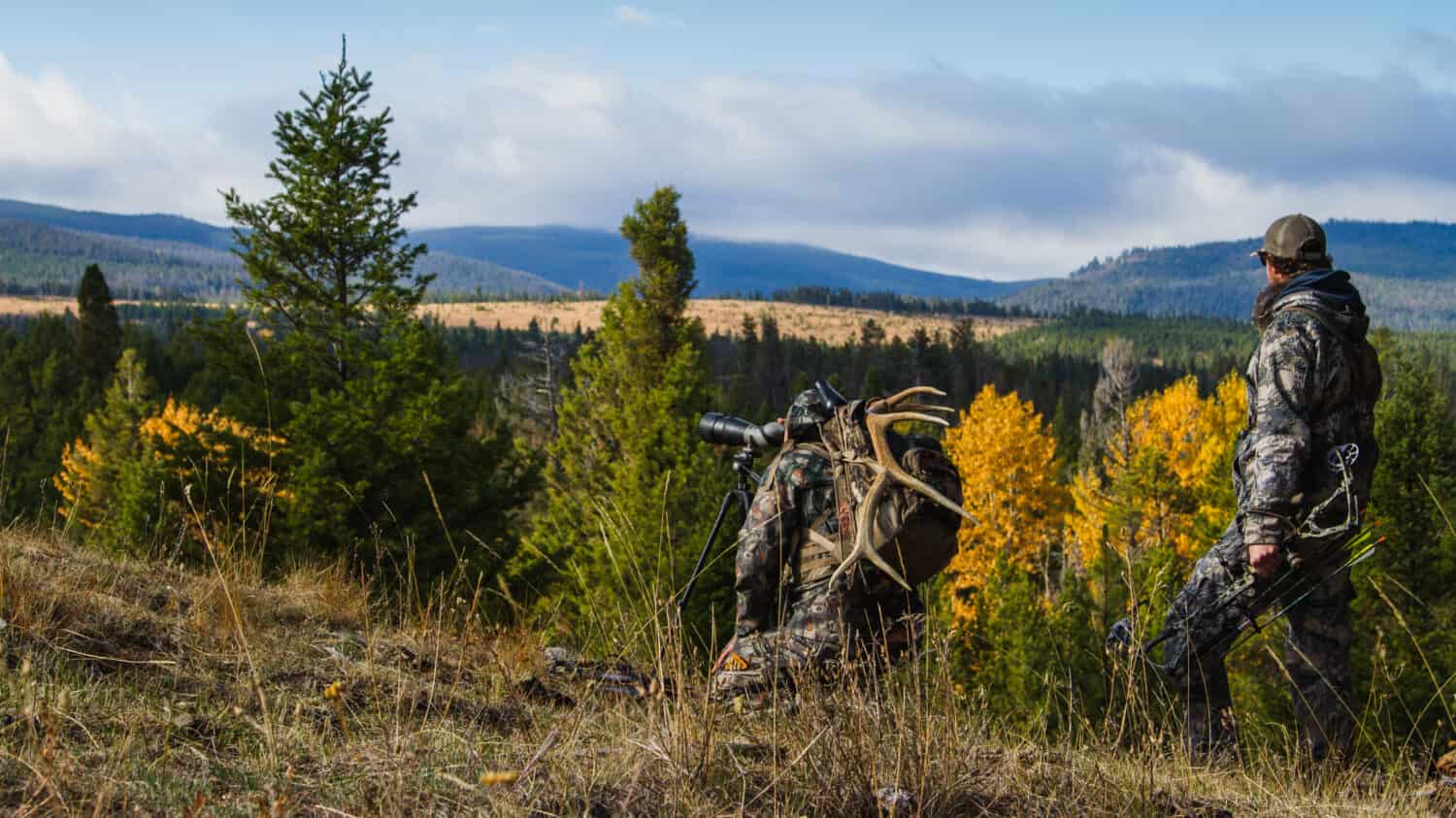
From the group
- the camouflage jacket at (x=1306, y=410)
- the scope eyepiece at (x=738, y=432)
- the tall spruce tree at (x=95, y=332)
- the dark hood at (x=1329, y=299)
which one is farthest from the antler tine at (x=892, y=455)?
the tall spruce tree at (x=95, y=332)

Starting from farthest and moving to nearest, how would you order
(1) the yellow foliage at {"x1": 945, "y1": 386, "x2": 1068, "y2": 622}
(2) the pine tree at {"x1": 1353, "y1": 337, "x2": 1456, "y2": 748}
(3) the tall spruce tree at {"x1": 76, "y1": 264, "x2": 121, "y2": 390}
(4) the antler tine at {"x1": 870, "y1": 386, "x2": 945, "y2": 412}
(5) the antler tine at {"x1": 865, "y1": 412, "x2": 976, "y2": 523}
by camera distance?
1. (3) the tall spruce tree at {"x1": 76, "y1": 264, "x2": 121, "y2": 390}
2. (1) the yellow foliage at {"x1": 945, "y1": 386, "x2": 1068, "y2": 622}
3. (2) the pine tree at {"x1": 1353, "y1": 337, "x2": 1456, "y2": 748}
4. (4) the antler tine at {"x1": 870, "y1": 386, "x2": 945, "y2": 412}
5. (5) the antler tine at {"x1": 865, "y1": 412, "x2": 976, "y2": 523}

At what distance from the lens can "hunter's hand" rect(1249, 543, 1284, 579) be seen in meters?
4.20

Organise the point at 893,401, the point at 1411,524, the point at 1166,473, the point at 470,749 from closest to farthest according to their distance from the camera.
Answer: the point at 470,749 → the point at 893,401 → the point at 1411,524 → the point at 1166,473

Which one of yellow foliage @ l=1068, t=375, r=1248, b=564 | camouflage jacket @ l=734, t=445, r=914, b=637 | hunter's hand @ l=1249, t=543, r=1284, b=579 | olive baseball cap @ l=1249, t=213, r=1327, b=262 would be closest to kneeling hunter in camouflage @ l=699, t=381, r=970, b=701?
camouflage jacket @ l=734, t=445, r=914, b=637


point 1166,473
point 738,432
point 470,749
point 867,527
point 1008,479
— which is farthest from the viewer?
point 1008,479

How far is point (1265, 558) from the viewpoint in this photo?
4207mm

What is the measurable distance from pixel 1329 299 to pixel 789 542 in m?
2.50

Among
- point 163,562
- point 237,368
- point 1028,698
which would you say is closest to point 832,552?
point 163,562

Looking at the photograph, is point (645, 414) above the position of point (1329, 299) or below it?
below

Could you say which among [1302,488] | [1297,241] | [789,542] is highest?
[1297,241]

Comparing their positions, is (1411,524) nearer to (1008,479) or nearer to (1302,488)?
(1302,488)

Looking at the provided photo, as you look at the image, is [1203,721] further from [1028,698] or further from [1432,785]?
[1028,698]

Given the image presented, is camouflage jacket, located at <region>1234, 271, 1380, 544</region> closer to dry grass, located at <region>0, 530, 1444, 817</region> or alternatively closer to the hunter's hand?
the hunter's hand

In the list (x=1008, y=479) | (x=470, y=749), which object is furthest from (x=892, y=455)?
(x=1008, y=479)
